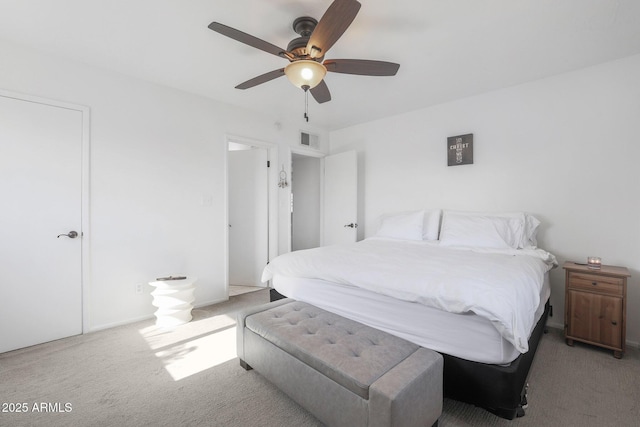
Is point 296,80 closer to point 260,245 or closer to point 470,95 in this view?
point 470,95

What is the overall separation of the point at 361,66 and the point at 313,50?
0.40 m

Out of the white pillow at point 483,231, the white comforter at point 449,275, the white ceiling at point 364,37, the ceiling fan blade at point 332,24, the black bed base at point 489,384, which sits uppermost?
the white ceiling at point 364,37

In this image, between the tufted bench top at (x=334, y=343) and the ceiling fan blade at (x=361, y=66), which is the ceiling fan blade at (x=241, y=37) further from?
the tufted bench top at (x=334, y=343)

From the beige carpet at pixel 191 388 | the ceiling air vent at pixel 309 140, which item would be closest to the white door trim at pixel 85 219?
the beige carpet at pixel 191 388

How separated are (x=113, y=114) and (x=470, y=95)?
3904 mm

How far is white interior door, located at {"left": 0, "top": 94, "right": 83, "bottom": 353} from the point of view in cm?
231

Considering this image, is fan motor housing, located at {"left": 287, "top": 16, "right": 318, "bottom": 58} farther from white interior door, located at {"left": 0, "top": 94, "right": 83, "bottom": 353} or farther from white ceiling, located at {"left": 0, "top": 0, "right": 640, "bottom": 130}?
A: white interior door, located at {"left": 0, "top": 94, "right": 83, "bottom": 353}

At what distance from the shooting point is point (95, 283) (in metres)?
2.72

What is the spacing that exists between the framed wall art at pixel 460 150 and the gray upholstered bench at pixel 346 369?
102 inches

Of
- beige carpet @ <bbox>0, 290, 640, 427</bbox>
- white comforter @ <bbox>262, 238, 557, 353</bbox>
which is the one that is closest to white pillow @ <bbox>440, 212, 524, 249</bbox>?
white comforter @ <bbox>262, 238, 557, 353</bbox>

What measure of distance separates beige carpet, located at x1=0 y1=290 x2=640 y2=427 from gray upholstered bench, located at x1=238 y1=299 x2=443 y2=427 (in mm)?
209

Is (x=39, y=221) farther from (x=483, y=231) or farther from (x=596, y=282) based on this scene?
(x=596, y=282)

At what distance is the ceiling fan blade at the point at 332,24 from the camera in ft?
4.84

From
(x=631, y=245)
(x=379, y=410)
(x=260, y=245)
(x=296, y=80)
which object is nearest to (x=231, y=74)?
(x=296, y=80)
